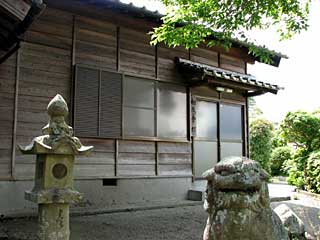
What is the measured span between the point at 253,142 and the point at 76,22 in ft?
36.4

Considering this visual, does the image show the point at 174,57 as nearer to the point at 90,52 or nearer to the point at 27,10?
the point at 90,52

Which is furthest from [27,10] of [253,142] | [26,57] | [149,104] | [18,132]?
[253,142]

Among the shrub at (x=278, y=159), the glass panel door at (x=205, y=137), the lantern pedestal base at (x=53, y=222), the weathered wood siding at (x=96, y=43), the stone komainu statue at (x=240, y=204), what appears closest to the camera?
the stone komainu statue at (x=240, y=204)

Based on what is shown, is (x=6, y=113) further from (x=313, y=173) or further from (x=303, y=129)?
(x=303, y=129)

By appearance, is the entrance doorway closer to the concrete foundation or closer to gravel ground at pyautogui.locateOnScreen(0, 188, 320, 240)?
the concrete foundation

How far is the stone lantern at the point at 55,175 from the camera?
3607mm

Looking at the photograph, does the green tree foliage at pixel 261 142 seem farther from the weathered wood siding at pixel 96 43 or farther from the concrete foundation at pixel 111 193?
the weathered wood siding at pixel 96 43

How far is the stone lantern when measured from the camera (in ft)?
11.8

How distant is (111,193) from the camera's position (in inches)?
290

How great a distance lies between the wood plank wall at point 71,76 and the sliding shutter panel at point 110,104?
0.68ft

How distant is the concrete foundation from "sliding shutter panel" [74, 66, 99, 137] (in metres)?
1.12

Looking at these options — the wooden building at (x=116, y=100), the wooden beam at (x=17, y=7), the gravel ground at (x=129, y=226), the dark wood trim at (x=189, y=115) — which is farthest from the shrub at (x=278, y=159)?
the wooden beam at (x=17, y=7)

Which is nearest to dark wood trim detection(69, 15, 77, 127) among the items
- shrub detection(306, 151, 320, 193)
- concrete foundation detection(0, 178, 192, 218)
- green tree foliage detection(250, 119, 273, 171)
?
concrete foundation detection(0, 178, 192, 218)

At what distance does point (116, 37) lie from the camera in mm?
7812
